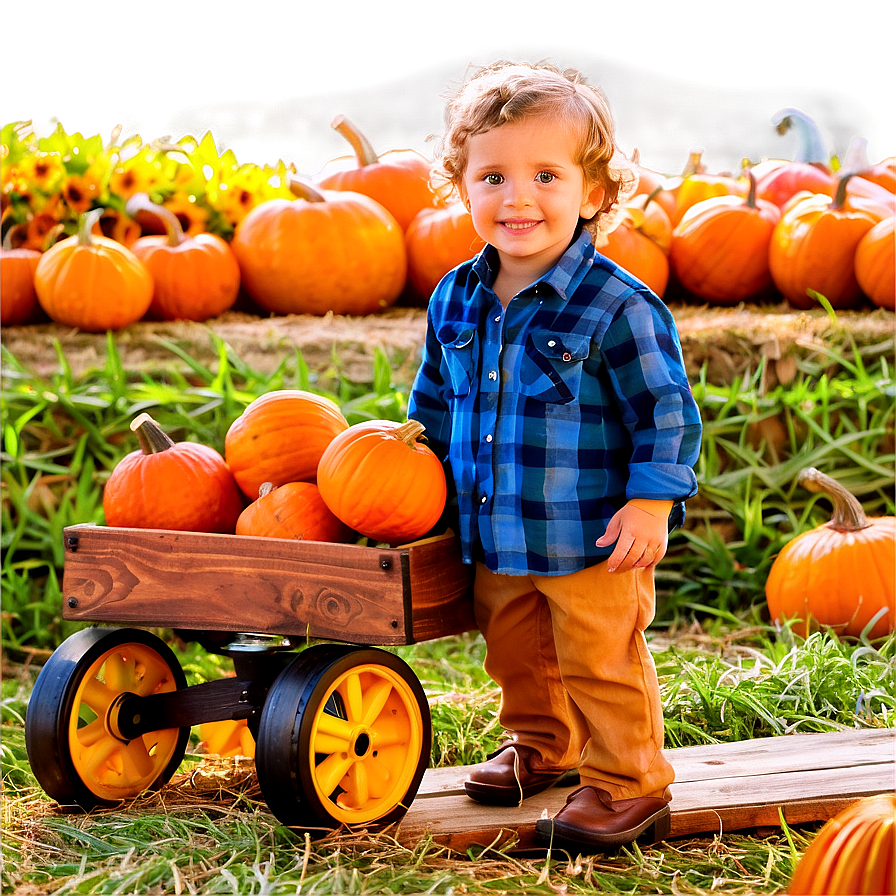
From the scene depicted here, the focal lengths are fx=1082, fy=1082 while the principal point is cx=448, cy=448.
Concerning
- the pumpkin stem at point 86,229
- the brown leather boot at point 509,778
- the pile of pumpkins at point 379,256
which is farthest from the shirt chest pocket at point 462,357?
the pumpkin stem at point 86,229

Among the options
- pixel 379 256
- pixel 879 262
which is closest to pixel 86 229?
pixel 379 256

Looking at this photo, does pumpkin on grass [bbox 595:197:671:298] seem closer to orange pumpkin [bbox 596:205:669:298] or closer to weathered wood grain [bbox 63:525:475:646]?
orange pumpkin [bbox 596:205:669:298]

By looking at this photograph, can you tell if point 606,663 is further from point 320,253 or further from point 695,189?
point 695,189

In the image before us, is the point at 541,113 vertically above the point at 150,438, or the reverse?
the point at 541,113

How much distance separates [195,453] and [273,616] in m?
0.37

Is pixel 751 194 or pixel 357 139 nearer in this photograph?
pixel 751 194

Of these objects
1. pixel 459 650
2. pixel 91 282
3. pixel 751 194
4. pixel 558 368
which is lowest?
pixel 459 650

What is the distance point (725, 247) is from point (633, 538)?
6.97 ft

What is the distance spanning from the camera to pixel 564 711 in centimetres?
200

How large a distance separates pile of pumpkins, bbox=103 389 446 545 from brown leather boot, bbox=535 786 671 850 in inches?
20.7

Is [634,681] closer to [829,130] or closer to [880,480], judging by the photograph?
[880,480]

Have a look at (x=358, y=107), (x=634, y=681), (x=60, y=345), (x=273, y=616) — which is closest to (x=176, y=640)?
(x=60, y=345)

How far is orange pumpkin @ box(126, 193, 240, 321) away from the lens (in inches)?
136

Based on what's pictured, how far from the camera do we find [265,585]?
5.90ft
